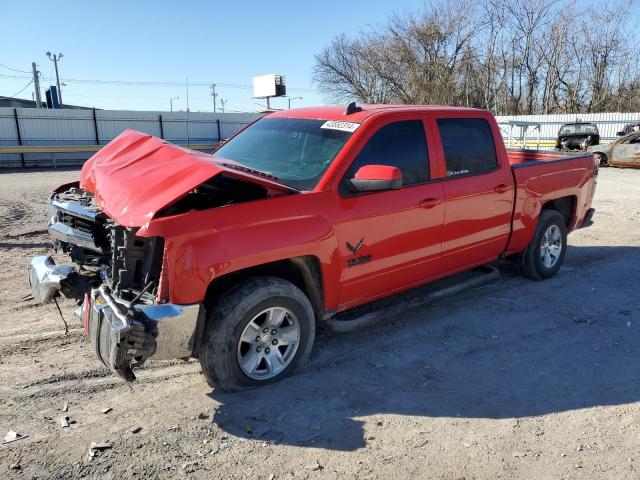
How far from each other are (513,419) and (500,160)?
2729 millimetres

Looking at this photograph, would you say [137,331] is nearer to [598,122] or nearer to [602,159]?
[602,159]

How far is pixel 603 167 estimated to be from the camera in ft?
67.1

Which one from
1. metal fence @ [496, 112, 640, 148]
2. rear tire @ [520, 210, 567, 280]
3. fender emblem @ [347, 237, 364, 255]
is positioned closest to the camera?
fender emblem @ [347, 237, 364, 255]

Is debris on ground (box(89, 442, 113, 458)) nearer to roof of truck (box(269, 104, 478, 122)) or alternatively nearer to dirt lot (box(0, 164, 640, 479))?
dirt lot (box(0, 164, 640, 479))

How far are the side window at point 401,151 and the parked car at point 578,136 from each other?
20864 millimetres

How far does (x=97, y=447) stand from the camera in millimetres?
2957

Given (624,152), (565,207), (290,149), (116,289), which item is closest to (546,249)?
(565,207)

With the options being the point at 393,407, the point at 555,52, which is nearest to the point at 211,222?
the point at 393,407

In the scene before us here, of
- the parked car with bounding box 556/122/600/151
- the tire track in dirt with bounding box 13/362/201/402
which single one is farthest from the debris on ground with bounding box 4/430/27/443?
the parked car with bounding box 556/122/600/151

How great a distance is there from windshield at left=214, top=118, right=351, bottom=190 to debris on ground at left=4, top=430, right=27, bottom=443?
234 centimetres

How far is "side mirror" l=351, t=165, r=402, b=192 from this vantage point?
3594 mm

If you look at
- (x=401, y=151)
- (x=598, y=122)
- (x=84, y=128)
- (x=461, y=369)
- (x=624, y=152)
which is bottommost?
(x=461, y=369)

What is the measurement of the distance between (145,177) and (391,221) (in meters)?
1.86

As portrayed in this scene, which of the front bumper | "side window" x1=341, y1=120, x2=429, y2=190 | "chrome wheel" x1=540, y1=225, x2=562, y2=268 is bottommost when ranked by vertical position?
"chrome wheel" x1=540, y1=225, x2=562, y2=268
